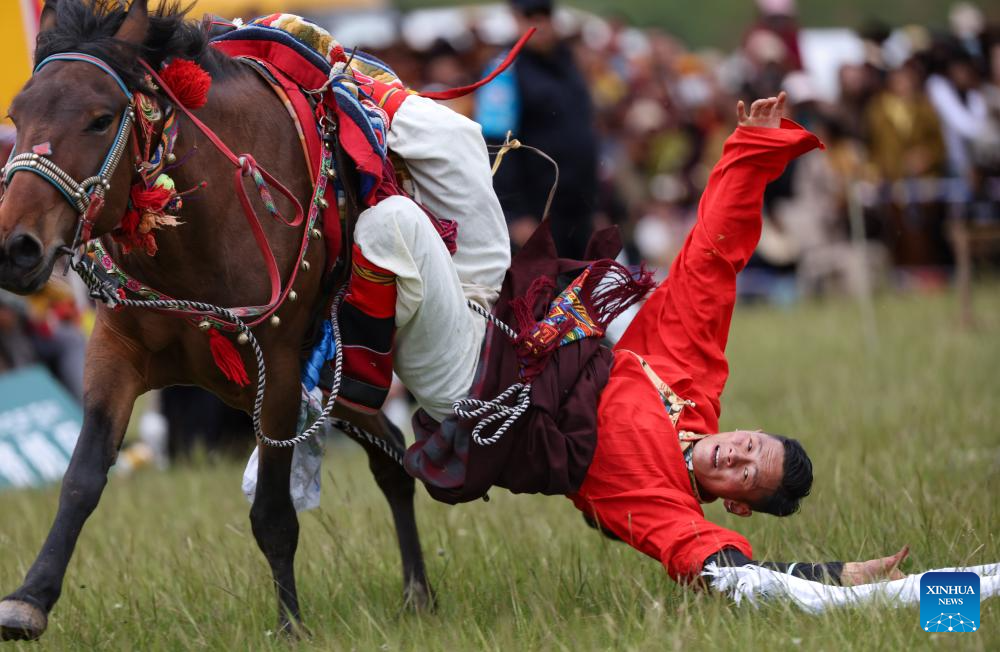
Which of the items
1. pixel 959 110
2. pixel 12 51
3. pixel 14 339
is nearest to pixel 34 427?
pixel 14 339

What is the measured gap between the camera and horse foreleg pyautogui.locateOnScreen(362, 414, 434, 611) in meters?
5.00

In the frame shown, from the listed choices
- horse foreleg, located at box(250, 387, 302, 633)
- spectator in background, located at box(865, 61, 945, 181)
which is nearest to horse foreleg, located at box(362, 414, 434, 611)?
horse foreleg, located at box(250, 387, 302, 633)

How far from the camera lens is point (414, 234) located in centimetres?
416

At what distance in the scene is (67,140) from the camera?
350 cm

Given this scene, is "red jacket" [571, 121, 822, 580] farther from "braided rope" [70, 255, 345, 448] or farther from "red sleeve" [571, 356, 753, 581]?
"braided rope" [70, 255, 345, 448]

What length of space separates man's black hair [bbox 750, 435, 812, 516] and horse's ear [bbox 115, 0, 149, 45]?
232 centimetres

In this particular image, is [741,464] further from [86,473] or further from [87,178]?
[87,178]

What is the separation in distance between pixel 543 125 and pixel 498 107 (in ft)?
1.09

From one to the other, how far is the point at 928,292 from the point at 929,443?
26.1ft

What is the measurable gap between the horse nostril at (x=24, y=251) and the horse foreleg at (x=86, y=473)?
79cm

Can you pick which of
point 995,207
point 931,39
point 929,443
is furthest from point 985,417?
point 931,39

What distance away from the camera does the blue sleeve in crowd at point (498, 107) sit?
7.98 m

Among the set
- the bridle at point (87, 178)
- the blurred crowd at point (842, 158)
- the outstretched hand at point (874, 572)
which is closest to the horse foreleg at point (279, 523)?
the bridle at point (87, 178)

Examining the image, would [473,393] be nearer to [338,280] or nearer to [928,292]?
[338,280]
